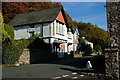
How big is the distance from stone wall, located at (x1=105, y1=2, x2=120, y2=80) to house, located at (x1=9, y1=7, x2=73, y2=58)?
17.9 metres

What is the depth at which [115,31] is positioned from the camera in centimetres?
808

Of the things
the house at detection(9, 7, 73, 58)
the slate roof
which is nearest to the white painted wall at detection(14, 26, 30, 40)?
the house at detection(9, 7, 73, 58)

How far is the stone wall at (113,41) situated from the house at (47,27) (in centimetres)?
1788

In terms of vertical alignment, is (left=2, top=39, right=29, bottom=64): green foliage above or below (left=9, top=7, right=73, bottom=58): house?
below

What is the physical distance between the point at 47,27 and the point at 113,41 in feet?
63.5

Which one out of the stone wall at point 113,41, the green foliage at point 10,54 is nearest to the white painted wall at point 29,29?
the green foliage at point 10,54

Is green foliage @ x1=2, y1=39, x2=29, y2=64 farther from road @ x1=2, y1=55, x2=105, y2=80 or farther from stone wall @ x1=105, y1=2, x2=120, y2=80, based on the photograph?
stone wall @ x1=105, y1=2, x2=120, y2=80

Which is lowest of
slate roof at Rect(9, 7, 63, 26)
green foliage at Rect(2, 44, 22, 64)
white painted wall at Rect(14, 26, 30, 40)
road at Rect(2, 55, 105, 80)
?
road at Rect(2, 55, 105, 80)

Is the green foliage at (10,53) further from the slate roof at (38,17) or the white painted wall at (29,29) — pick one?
the slate roof at (38,17)

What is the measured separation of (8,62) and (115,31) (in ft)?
40.8

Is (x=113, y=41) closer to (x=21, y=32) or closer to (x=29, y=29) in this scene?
(x=29, y=29)

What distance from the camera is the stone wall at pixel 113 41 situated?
25.2 feet

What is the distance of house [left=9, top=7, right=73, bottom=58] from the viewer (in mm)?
26453

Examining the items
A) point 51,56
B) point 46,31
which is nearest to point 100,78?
point 51,56
